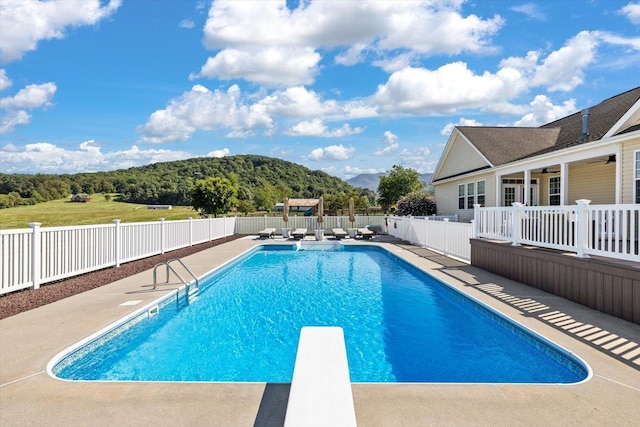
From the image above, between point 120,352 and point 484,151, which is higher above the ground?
point 484,151

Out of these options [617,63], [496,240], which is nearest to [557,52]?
[617,63]

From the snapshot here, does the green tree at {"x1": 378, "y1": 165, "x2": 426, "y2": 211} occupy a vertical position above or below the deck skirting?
above

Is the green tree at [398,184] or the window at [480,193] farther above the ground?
the green tree at [398,184]

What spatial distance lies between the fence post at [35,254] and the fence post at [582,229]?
992cm

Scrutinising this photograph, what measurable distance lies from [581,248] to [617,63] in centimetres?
1568

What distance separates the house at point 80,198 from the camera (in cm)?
4847

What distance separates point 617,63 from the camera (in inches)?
675

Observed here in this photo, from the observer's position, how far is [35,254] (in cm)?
714

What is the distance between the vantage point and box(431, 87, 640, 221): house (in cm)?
962

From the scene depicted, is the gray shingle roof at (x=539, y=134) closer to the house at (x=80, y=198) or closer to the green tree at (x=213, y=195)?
the green tree at (x=213, y=195)

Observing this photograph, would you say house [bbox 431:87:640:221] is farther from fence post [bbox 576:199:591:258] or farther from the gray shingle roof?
fence post [bbox 576:199:591:258]

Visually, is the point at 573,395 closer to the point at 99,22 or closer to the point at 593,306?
the point at 593,306

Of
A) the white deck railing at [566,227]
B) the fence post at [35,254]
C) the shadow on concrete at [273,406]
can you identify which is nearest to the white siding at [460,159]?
the white deck railing at [566,227]

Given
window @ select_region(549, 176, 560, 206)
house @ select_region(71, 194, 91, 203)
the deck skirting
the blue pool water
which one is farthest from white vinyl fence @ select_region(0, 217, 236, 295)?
house @ select_region(71, 194, 91, 203)
